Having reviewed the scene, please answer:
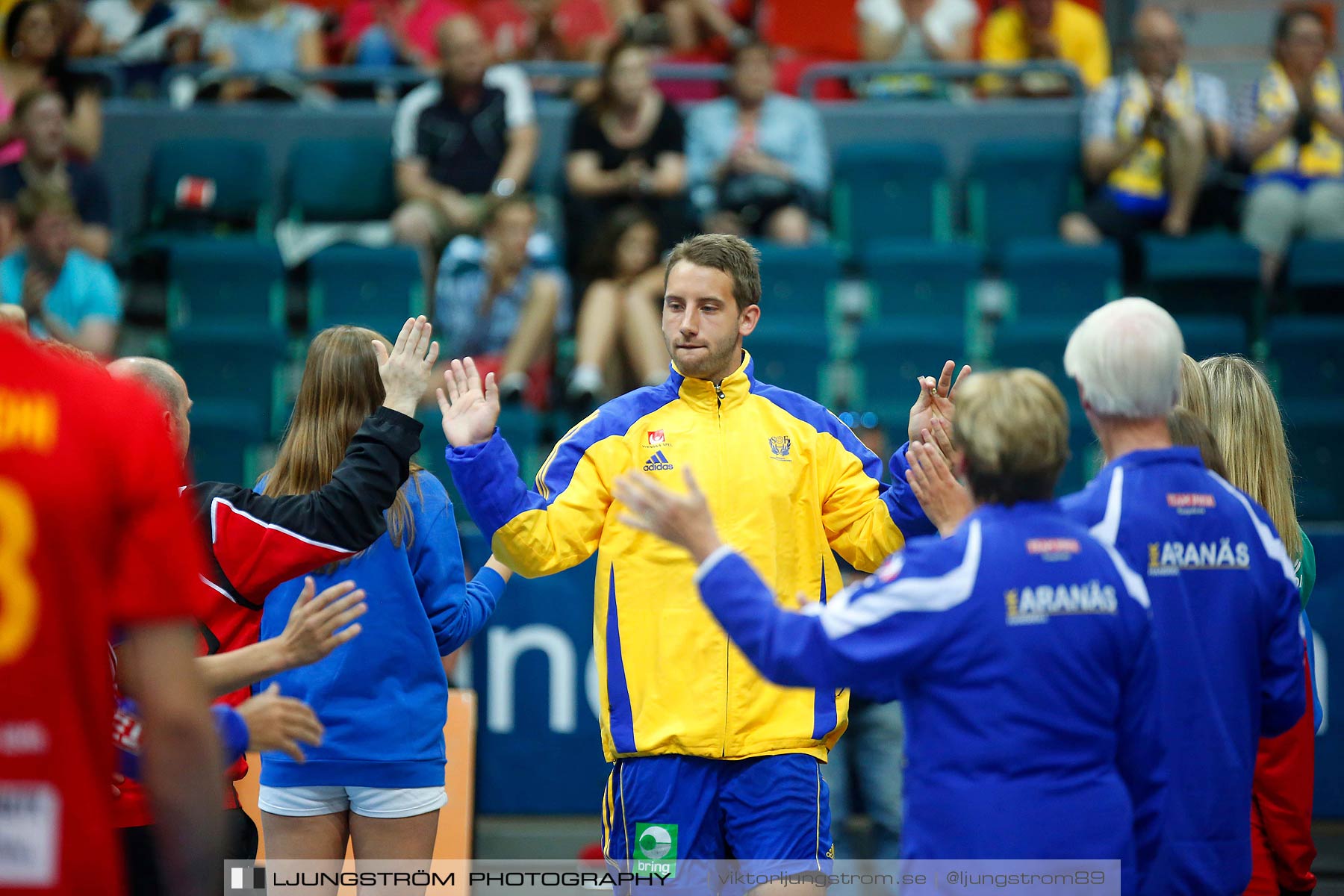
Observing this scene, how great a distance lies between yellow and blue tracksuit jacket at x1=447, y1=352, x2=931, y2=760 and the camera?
369 centimetres

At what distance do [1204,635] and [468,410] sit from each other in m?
1.95

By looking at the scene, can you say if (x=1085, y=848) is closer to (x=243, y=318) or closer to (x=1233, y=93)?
(x=243, y=318)

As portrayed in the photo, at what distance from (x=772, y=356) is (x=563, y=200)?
194cm

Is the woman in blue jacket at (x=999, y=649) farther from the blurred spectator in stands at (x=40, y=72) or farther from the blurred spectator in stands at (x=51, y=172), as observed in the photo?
the blurred spectator in stands at (x=40, y=72)

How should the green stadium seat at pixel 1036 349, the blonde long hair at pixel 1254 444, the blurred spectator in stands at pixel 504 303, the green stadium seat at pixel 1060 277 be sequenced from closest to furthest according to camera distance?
the blonde long hair at pixel 1254 444 < the blurred spectator in stands at pixel 504 303 < the green stadium seat at pixel 1036 349 < the green stadium seat at pixel 1060 277

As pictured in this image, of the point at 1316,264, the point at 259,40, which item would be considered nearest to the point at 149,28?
the point at 259,40

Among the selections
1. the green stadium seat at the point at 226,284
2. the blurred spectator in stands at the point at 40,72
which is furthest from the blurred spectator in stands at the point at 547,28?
the blurred spectator in stands at the point at 40,72

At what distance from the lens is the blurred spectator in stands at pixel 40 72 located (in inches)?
360

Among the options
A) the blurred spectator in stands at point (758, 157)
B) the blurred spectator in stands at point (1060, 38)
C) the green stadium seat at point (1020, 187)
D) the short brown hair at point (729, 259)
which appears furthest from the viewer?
the blurred spectator in stands at point (1060, 38)

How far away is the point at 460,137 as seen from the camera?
30.1ft

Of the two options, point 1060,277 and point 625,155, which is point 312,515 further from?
point 1060,277

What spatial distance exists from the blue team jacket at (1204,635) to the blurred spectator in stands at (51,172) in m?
7.21

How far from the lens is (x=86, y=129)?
9.17 meters

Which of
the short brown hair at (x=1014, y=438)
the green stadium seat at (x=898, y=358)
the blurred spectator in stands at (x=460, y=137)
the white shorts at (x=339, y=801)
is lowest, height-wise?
the white shorts at (x=339, y=801)
